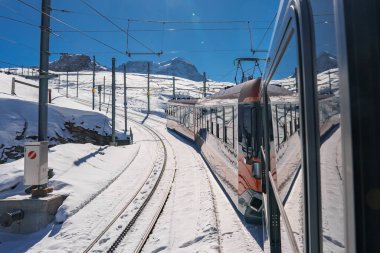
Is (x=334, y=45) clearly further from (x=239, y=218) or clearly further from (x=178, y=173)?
(x=178, y=173)

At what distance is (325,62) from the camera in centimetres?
125

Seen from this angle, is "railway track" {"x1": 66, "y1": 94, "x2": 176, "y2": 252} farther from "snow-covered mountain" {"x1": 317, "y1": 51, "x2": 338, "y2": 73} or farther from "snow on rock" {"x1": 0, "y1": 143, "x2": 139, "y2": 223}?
"snow-covered mountain" {"x1": 317, "y1": 51, "x2": 338, "y2": 73}

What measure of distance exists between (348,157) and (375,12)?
0.46 m

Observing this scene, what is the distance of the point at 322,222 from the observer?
1.33m

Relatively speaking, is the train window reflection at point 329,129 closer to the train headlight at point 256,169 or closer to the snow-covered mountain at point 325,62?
the snow-covered mountain at point 325,62

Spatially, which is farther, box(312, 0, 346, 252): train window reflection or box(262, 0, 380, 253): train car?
box(312, 0, 346, 252): train window reflection

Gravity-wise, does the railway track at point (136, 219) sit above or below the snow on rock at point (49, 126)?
below

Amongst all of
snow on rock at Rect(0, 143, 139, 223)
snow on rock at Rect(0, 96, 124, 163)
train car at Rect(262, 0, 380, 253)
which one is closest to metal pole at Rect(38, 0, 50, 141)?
snow on rock at Rect(0, 143, 139, 223)

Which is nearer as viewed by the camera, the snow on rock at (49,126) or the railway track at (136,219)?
the railway track at (136,219)

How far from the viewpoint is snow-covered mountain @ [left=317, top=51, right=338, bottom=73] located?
3.81 ft

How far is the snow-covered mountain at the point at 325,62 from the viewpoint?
1.16 meters

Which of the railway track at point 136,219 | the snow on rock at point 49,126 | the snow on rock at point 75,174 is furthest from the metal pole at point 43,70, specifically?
the snow on rock at point 49,126

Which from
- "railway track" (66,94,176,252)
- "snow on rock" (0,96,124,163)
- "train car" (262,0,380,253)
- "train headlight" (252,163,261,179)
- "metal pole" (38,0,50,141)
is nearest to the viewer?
"train car" (262,0,380,253)

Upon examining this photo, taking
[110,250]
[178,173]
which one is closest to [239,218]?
[110,250]
